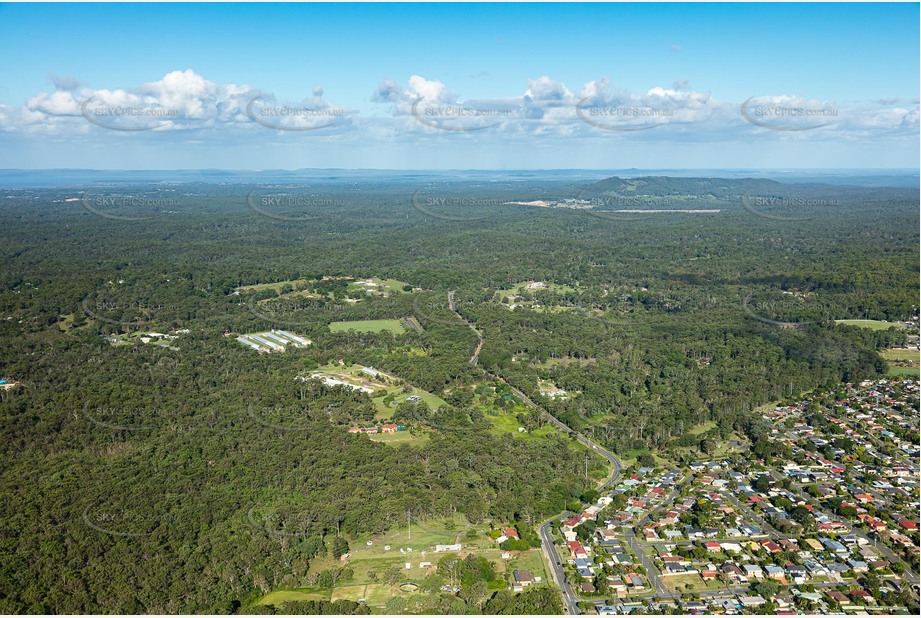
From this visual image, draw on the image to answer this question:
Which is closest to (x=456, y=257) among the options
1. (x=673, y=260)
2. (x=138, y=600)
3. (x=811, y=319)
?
(x=673, y=260)

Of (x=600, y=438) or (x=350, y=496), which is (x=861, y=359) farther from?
(x=350, y=496)

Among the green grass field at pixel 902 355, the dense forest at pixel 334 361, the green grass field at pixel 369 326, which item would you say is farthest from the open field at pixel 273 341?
the green grass field at pixel 902 355

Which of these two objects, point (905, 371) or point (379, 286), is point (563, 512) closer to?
point (905, 371)

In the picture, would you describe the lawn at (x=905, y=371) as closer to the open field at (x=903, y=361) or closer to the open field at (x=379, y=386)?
the open field at (x=903, y=361)

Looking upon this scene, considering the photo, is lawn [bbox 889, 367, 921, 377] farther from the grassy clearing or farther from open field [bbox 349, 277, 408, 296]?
open field [bbox 349, 277, 408, 296]

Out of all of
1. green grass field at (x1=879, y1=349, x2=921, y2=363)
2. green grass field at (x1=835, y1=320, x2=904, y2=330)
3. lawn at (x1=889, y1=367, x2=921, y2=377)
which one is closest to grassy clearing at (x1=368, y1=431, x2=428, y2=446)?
lawn at (x1=889, y1=367, x2=921, y2=377)

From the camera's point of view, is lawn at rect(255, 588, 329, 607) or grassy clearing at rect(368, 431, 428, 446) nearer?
lawn at rect(255, 588, 329, 607)
